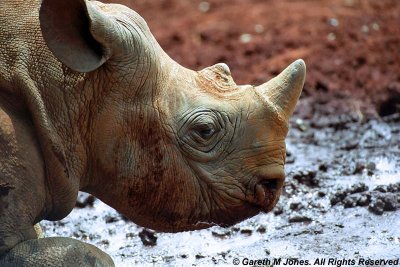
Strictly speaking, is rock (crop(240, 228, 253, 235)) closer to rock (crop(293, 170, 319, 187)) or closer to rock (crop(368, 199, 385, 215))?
rock (crop(368, 199, 385, 215))

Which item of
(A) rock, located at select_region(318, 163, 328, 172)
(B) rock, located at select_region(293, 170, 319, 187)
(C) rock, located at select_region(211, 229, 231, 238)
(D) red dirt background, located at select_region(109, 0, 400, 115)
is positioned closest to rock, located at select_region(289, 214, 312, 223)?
(C) rock, located at select_region(211, 229, 231, 238)

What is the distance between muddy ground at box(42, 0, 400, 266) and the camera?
19.6 ft

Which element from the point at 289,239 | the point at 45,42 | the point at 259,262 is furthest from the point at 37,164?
the point at 289,239

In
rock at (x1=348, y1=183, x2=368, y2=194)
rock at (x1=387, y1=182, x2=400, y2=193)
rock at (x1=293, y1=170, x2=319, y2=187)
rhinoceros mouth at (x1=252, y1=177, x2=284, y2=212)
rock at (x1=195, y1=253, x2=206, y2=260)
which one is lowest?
rock at (x1=293, y1=170, x2=319, y2=187)

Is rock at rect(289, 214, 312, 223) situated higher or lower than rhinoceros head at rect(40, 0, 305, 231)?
lower

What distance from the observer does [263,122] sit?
461 cm

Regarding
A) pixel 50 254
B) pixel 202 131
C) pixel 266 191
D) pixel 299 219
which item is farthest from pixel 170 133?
pixel 299 219

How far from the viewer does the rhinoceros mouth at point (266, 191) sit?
4.62m

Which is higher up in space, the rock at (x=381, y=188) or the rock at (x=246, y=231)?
the rock at (x=381, y=188)

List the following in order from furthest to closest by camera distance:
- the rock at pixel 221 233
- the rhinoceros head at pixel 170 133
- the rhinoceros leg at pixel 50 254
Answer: the rock at pixel 221 233, the rhinoceros head at pixel 170 133, the rhinoceros leg at pixel 50 254

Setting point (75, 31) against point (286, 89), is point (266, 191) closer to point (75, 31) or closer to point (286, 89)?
point (286, 89)

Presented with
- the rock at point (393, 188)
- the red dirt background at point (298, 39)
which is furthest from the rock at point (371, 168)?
the red dirt background at point (298, 39)

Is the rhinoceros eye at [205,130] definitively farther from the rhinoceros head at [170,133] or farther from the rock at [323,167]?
the rock at [323,167]

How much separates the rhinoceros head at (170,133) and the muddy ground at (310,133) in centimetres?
108
